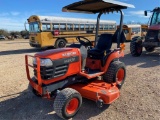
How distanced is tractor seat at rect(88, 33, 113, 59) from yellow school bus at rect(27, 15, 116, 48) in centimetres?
749

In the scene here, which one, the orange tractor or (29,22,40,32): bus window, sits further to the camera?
(29,22,40,32): bus window

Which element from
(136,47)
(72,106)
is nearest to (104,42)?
(72,106)

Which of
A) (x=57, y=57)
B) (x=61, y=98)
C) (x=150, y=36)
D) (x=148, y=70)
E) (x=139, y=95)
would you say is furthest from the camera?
(x=150, y=36)

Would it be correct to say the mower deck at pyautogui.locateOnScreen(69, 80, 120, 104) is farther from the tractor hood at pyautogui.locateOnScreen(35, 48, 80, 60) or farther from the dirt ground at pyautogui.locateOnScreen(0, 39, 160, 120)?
the tractor hood at pyautogui.locateOnScreen(35, 48, 80, 60)

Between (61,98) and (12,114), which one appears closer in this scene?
(61,98)

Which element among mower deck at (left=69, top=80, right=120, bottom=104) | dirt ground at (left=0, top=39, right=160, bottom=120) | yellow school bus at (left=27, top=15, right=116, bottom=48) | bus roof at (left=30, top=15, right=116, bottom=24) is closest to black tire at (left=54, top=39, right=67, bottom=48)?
yellow school bus at (left=27, top=15, right=116, bottom=48)

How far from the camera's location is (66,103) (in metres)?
3.35

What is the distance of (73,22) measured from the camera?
14.2 meters

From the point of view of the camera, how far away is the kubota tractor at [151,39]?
9.66 m

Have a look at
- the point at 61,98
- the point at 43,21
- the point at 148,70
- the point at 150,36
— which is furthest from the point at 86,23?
the point at 61,98

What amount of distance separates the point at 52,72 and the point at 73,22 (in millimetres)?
11167

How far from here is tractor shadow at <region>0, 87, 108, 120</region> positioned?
145 inches

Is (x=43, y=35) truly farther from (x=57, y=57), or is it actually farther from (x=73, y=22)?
(x=57, y=57)

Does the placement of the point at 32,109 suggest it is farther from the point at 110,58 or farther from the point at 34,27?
the point at 34,27
